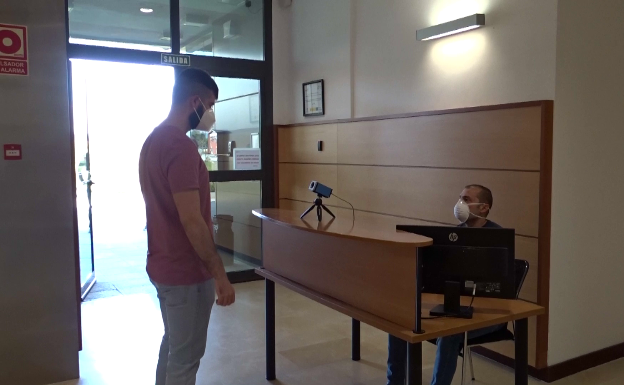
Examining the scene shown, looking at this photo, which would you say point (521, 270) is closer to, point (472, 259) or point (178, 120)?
point (472, 259)

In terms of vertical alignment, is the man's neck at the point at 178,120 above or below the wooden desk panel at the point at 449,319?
above

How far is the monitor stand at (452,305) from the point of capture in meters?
2.18

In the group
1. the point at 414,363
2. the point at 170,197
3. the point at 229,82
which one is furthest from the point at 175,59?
the point at 414,363

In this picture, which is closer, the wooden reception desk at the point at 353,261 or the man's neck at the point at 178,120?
the wooden reception desk at the point at 353,261

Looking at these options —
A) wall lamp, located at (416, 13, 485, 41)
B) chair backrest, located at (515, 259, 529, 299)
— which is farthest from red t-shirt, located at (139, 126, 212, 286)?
wall lamp, located at (416, 13, 485, 41)

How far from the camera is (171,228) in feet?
7.04

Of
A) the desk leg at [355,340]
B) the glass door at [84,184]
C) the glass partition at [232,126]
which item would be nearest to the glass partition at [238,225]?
the glass partition at [232,126]

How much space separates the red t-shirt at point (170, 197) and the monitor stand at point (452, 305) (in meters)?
1.00

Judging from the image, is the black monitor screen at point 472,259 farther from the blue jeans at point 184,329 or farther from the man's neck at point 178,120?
the man's neck at point 178,120

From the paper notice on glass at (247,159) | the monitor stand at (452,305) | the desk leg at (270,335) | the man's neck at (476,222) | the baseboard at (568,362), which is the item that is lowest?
the baseboard at (568,362)

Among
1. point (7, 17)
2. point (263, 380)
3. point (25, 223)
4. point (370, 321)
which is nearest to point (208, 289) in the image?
point (370, 321)

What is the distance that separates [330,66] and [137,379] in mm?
3427

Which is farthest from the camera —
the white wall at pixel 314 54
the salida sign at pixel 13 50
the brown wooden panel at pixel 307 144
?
the brown wooden panel at pixel 307 144

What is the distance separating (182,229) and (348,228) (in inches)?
30.1
